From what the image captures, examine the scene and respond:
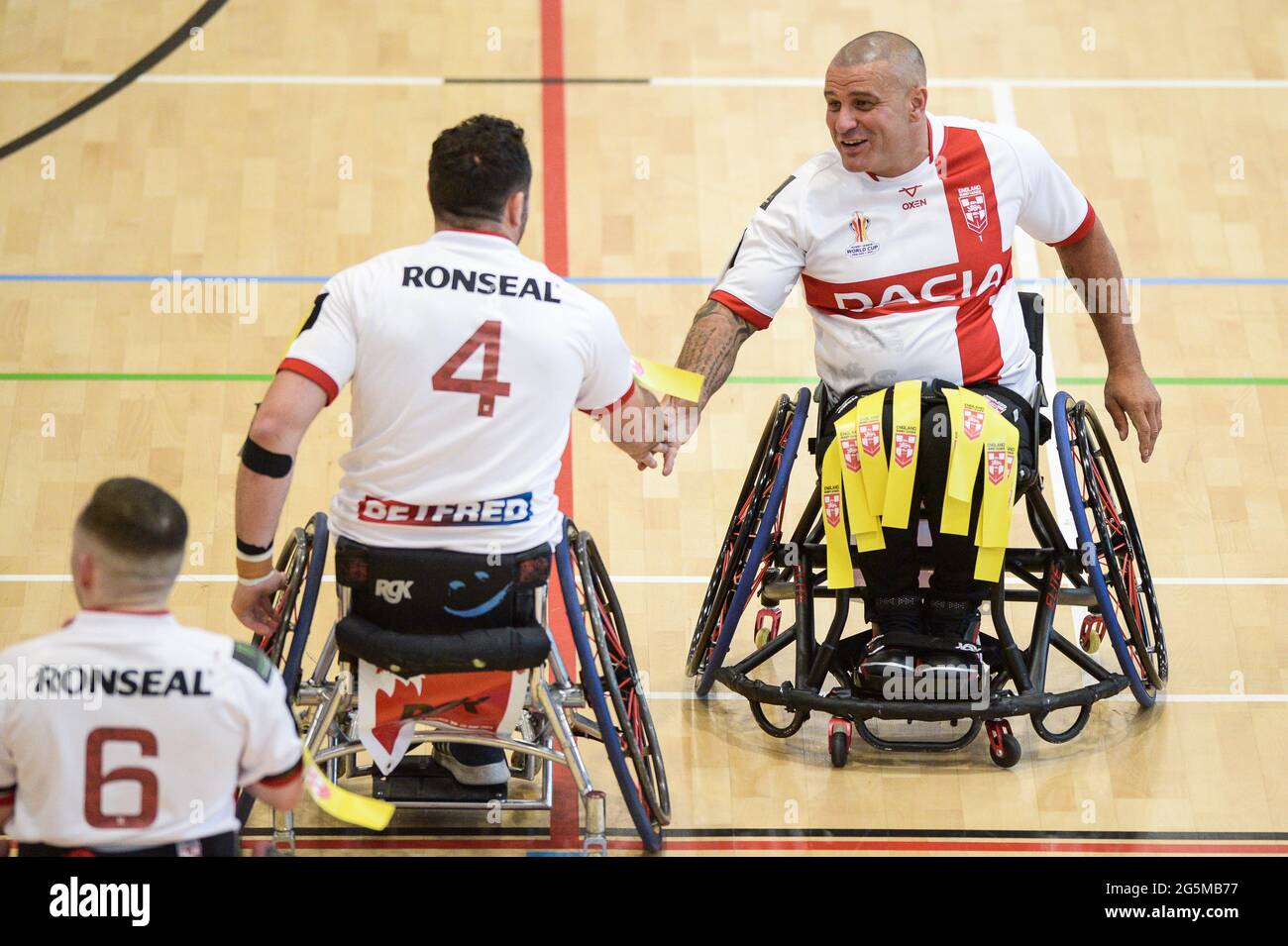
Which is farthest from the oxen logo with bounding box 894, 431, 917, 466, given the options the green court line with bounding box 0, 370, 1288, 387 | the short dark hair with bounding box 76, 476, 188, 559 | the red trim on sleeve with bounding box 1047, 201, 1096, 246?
the short dark hair with bounding box 76, 476, 188, 559

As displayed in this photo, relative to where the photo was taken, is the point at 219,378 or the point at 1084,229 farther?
the point at 219,378

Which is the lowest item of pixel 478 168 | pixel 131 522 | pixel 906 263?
pixel 131 522

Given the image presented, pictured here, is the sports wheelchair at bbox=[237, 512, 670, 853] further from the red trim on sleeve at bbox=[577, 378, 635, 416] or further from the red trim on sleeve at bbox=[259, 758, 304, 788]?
the red trim on sleeve at bbox=[259, 758, 304, 788]

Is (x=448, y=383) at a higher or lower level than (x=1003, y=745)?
higher

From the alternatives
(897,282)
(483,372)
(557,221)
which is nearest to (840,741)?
(897,282)

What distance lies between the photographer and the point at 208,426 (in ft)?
22.4

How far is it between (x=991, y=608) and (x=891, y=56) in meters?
1.70

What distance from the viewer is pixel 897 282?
17.7ft

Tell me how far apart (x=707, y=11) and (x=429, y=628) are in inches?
202

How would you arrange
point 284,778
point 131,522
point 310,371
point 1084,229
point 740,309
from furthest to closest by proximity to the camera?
1. point 1084,229
2. point 740,309
3. point 310,371
4. point 284,778
5. point 131,522

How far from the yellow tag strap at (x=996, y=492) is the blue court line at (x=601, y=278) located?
2528 millimetres

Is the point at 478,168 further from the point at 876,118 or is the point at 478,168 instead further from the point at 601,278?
the point at 601,278

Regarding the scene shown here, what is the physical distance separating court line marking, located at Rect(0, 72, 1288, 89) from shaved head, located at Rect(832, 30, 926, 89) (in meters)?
3.08

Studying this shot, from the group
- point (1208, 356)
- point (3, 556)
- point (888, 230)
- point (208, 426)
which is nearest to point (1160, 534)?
point (1208, 356)
